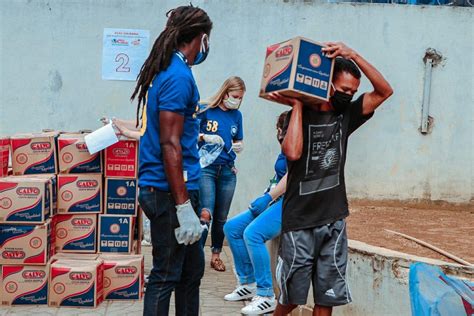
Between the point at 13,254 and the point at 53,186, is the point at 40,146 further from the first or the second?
the point at 13,254

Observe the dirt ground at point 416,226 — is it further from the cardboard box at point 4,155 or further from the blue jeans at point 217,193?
the cardboard box at point 4,155

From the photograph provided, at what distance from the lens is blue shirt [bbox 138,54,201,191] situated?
12.6ft

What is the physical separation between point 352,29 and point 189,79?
482 cm

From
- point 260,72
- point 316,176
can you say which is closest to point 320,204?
point 316,176

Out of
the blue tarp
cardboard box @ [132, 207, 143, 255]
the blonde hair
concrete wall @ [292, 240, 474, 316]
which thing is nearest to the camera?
the blue tarp

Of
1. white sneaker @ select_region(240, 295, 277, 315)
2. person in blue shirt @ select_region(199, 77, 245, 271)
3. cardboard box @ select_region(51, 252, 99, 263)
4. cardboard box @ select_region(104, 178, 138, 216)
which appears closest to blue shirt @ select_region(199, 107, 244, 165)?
person in blue shirt @ select_region(199, 77, 245, 271)

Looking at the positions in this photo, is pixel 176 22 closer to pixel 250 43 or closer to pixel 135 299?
pixel 135 299

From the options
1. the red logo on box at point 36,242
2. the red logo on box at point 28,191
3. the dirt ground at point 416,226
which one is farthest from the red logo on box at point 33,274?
the dirt ground at point 416,226

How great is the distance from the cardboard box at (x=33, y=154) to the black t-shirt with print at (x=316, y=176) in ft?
8.36

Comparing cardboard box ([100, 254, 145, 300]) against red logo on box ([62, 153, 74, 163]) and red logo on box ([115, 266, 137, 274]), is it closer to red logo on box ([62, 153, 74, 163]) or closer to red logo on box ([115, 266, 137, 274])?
red logo on box ([115, 266, 137, 274])

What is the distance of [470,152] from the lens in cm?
862

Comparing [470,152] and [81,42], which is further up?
[81,42]

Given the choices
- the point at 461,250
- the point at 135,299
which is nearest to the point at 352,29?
the point at 461,250

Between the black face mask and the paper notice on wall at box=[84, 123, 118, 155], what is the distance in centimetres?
226
